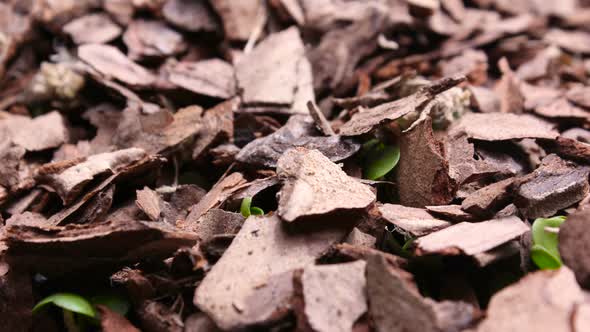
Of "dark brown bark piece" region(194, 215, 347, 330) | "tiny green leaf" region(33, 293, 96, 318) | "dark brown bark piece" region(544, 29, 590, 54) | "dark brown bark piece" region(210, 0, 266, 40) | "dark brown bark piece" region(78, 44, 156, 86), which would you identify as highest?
"dark brown bark piece" region(210, 0, 266, 40)

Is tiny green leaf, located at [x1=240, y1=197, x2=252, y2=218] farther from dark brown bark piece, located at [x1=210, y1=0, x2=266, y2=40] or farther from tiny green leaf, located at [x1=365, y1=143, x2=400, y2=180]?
dark brown bark piece, located at [x1=210, y1=0, x2=266, y2=40]

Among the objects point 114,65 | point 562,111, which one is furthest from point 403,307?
point 114,65

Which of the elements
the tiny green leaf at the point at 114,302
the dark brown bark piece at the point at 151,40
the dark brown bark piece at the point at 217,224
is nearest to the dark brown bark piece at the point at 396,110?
the dark brown bark piece at the point at 217,224

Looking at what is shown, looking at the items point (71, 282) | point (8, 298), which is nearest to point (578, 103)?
point (71, 282)

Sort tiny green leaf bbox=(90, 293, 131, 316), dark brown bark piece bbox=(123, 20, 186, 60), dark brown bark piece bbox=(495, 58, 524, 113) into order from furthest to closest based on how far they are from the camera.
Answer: dark brown bark piece bbox=(123, 20, 186, 60) < dark brown bark piece bbox=(495, 58, 524, 113) < tiny green leaf bbox=(90, 293, 131, 316)

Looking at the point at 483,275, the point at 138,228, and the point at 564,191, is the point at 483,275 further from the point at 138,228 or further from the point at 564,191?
the point at 138,228

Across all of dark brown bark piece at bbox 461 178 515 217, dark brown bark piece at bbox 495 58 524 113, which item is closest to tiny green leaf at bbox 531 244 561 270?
dark brown bark piece at bbox 461 178 515 217

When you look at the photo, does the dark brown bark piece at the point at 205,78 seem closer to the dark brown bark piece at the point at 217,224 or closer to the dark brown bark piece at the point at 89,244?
the dark brown bark piece at the point at 217,224
